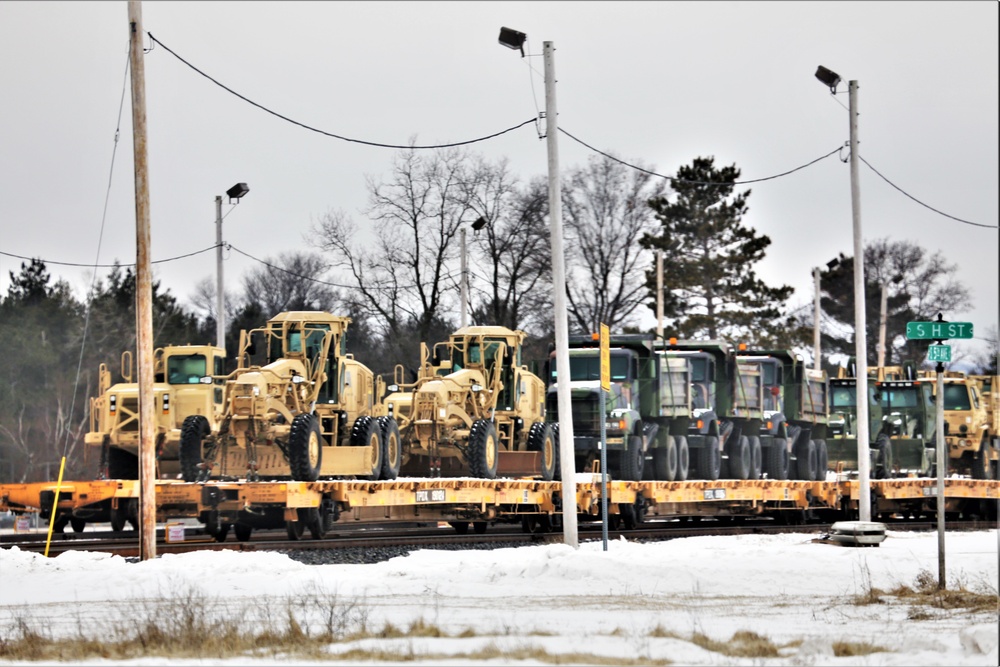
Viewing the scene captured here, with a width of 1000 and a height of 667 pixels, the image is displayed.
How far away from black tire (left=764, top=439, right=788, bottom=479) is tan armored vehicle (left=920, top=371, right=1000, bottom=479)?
4.86 meters

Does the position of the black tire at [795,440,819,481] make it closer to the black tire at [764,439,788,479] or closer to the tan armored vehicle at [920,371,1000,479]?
the black tire at [764,439,788,479]

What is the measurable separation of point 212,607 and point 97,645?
97.5 inches

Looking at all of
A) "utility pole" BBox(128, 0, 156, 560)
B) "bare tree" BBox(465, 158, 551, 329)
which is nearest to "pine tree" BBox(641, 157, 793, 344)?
"bare tree" BBox(465, 158, 551, 329)

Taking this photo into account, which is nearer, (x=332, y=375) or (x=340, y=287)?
(x=332, y=375)

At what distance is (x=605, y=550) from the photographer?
20922 millimetres

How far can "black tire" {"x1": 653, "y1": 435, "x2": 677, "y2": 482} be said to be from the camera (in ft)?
101

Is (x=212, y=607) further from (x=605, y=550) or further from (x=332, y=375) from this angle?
(x=332, y=375)

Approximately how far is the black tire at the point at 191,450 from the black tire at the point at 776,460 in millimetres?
Answer: 15110

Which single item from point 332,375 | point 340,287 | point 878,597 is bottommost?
point 878,597

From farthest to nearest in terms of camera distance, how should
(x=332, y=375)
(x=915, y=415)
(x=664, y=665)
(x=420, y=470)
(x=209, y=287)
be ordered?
(x=209, y=287) → (x=915, y=415) → (x=420, y=470) → (x=332, y=375) → (x=664, y=665)

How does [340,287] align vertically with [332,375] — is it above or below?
above

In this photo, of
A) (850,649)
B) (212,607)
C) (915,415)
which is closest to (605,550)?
(212,607)

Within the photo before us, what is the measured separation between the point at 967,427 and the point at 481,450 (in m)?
16.5

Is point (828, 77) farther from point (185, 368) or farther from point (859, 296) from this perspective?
point (185, 368)
